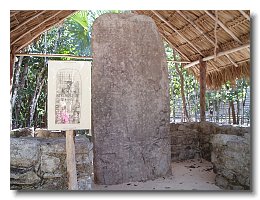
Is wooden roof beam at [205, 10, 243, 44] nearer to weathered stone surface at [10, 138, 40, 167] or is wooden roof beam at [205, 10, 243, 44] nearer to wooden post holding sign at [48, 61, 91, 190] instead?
wooden post holding sign at [48, 61, 91, 190]

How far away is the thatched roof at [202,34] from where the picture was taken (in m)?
4.61

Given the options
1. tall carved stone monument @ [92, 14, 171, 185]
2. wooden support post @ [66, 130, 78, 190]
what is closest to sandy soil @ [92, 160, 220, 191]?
tall carved stone monument @ [92, 14, 171, 185]

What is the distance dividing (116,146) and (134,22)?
4.86ft

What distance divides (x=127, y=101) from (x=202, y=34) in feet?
6.79

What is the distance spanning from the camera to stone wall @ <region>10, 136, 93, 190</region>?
310 cm

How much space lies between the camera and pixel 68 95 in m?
3.03

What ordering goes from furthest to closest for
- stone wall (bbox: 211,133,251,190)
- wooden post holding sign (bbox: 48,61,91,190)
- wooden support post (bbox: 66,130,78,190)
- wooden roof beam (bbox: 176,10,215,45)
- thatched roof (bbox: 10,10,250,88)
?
wooden roof beam (bbox: 176,10,215,45)
thatched roof (bbox: 10,10,250,88)
stone wall (bbox: 211,133,251,190)
wooden post holding sign (bbox: 48,61,91,190)
wooden support post (bbox: 66,130,78,190)

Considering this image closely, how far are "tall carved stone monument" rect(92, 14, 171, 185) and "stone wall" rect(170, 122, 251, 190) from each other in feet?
2.19

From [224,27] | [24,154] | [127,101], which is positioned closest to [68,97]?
[24,154]

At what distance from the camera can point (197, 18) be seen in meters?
5.03

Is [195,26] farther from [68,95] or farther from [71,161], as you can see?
[71,161]
